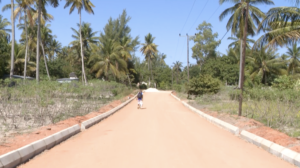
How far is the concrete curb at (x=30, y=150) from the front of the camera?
18.9 feet

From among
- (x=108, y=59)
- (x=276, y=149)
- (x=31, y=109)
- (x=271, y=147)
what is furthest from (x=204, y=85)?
(x=276, y=149)

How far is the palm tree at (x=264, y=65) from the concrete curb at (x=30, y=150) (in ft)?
146

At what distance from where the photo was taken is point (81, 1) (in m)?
36.1

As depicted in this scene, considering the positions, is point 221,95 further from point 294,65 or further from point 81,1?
point 294,65

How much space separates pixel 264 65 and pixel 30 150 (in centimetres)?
4749

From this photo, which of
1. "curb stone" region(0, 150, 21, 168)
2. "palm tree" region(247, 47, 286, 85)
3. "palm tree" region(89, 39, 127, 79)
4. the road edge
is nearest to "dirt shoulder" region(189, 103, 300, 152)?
the road edge

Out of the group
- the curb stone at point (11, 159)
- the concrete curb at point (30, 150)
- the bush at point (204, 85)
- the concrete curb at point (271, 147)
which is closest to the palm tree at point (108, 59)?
the bush at point (204, 85)

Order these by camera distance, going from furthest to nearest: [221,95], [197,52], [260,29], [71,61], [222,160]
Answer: [197,52] → [71,61] → [221,95] → [260,29] → [222,160]

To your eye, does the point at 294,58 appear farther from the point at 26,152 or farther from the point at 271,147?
the point at 26,152

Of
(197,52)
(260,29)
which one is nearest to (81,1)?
(260,29)

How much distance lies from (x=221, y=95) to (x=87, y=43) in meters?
29.2

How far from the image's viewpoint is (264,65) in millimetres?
48188

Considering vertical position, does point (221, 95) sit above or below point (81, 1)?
below

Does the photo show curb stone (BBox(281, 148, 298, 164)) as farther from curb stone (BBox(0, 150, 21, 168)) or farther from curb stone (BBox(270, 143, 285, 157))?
curb stone (BBox(0, 150, 21, 168))
